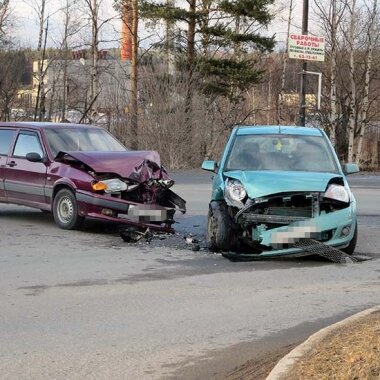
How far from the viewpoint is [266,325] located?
5457 millimetres

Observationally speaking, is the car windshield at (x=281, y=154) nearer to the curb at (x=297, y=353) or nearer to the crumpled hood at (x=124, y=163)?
the crumpled hood at (x=124, y=163)

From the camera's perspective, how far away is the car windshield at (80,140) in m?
10.5

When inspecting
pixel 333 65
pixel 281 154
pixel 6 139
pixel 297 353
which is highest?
pixel 333 65

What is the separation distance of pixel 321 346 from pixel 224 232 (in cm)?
384

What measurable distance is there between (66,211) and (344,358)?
22.5 ft

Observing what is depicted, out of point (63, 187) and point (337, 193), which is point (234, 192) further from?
point (63, 187)

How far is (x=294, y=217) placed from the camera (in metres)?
7.77

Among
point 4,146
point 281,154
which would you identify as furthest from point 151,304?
point 4,146

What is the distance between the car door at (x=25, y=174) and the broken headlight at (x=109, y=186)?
129 centimetres

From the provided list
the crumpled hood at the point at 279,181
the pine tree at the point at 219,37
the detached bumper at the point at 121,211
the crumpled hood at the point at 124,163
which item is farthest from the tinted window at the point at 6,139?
the pine tree at the point at 219,37

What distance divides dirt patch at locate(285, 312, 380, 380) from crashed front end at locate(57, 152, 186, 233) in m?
5.11

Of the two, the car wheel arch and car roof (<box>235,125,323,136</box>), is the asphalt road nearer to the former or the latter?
the car wheel arch

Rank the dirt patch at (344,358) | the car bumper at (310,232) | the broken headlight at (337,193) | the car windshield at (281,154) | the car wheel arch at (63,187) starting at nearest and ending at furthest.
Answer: the dirt patch at (344,358), the car bumper at (310,232), the broken headlight at (337,193), the car windshield at (281,154), the car wheel arch at (63,187)

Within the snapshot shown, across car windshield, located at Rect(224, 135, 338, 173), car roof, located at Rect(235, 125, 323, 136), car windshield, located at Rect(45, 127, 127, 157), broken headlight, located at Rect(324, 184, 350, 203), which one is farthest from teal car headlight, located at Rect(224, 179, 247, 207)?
car windshield, located at Rect(45, 127, 127, 157)
